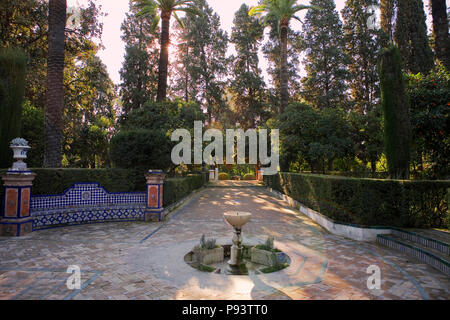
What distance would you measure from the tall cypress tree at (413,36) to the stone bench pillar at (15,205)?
71.0 feet

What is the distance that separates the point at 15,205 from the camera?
7.87 meters

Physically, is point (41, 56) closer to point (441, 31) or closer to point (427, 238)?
point (427, 238)

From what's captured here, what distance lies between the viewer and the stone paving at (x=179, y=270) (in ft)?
13.5

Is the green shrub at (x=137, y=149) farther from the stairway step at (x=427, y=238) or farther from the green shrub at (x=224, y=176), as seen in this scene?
the green shrub at (x=224, y=176)

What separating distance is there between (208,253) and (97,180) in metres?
6.99

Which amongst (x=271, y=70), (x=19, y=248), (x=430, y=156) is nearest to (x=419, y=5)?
(x=430, y=156)

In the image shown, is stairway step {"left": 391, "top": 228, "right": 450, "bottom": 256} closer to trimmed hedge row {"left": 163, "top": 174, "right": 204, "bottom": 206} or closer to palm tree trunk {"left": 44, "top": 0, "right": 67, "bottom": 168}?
trimmed hedge row {"left": 163, "top": 174, "right": 204, "bottom": 206}

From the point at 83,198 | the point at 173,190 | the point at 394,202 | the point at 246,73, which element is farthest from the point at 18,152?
the point at 246,73

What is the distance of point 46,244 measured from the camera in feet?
22.7

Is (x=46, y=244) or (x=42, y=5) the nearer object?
(x=46, y=244)

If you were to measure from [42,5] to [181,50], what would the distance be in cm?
2205

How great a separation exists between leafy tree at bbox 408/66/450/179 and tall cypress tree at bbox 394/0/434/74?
697 cm
